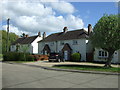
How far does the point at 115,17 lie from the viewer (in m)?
15.9

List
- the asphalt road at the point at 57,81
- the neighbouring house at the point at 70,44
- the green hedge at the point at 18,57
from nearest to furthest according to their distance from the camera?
1. the asphalt road at the point at 57,81
2. the green hedge at the point at 18,57
3. the neighbouring house at the point at 70,44

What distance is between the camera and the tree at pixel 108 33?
15.5 metres

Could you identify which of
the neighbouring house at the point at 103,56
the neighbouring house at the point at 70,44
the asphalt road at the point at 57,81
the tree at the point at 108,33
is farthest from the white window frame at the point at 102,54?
the asphalt road at the point at 57,81

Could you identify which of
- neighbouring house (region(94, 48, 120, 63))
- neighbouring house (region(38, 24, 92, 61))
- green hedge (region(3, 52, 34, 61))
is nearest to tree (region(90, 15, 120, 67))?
neighbouring house (region(94, 48, 120, 63))

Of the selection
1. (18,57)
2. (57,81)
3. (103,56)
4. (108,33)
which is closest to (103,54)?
(103,56)

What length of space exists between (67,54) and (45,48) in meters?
9.18

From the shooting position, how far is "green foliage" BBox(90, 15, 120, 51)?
15.5m

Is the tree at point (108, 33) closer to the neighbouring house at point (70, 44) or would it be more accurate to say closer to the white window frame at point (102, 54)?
the white window frame at point (102, 54)

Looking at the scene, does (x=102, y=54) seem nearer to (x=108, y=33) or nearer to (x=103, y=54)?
A: (x=103, y=54)

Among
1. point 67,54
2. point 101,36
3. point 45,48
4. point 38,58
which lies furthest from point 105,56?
point 45,48

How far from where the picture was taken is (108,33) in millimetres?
15547

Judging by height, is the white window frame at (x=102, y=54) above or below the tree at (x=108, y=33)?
below

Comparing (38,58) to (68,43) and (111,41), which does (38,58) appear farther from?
(111,41)

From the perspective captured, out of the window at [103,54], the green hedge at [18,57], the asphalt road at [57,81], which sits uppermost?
the window at [103,54]
